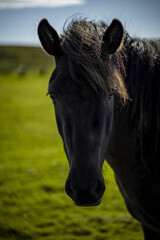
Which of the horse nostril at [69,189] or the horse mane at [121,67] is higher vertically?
the horse mane at [121,67]

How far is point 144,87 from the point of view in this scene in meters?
2.11

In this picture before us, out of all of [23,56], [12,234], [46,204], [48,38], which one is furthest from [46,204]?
[23,56]

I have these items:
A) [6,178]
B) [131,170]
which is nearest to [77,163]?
[131,170]

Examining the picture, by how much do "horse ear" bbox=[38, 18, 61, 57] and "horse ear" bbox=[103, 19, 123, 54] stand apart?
44cm

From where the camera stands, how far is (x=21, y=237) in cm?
389

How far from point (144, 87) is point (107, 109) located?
26.9 inches

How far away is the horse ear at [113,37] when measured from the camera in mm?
1700

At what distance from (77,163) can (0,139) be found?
9287 mm

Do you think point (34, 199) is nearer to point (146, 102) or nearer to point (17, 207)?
point (17, 207)

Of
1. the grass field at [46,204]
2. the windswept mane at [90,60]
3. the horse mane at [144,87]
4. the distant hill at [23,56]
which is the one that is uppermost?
the windswept mane at [90,60]

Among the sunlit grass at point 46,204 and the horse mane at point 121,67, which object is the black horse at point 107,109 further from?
the sunlit grass at point 46,204

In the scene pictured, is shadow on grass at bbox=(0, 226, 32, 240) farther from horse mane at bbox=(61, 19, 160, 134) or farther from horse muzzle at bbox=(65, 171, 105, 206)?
horse mane at bbox=(61, 19, 160, 134)

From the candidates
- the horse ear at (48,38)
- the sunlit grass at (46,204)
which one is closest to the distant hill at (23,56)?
the sunlit grass at (46,204)

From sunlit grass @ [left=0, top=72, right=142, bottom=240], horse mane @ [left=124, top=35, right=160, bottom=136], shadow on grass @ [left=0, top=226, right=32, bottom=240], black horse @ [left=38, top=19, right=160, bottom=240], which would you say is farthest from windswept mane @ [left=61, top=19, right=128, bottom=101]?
shadow on grass @ [left=0, top=226, right=32, bottom=240]
